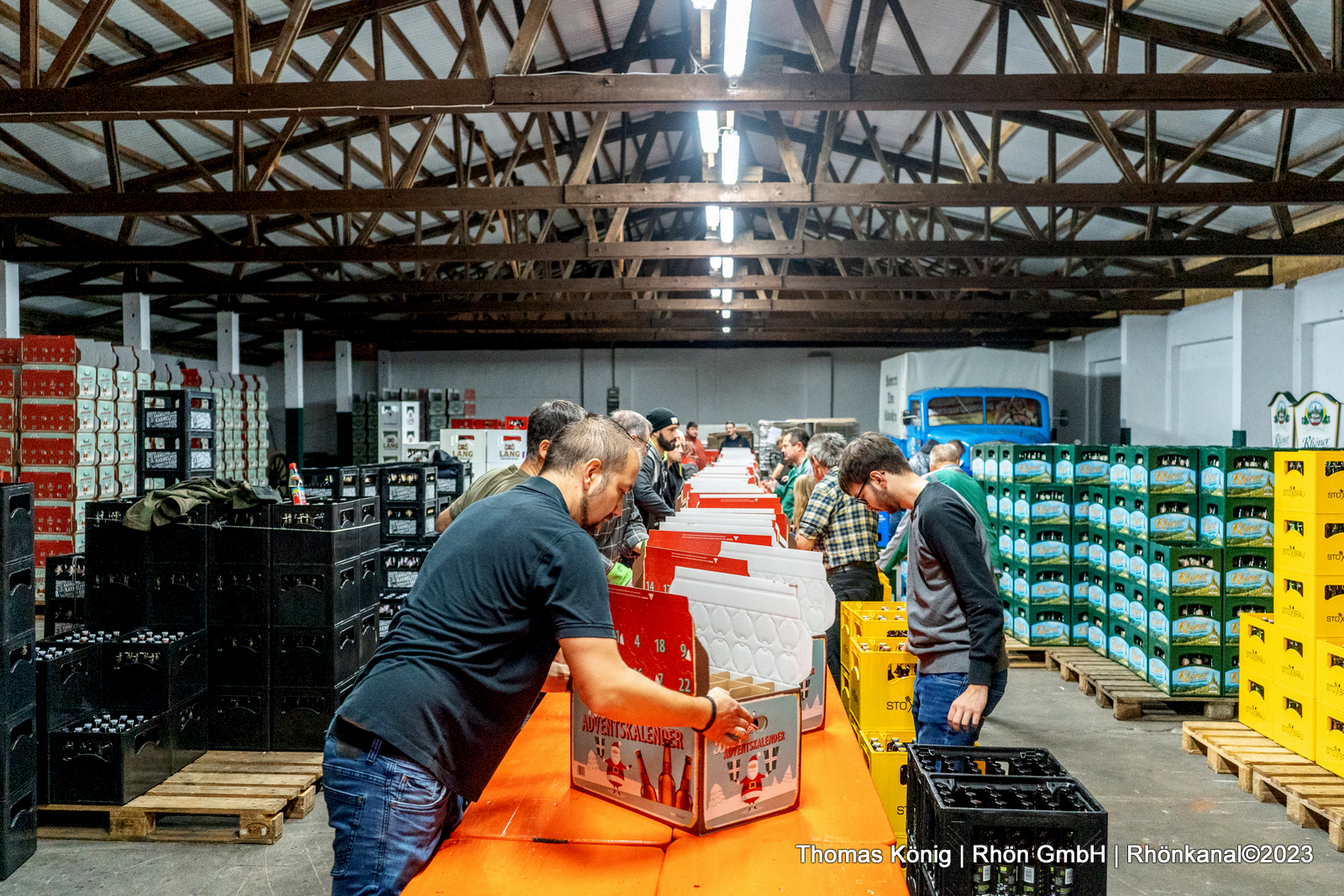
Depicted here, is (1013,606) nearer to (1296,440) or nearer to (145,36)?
(1296,440)

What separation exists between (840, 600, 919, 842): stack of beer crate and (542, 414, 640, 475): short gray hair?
7.92 ft

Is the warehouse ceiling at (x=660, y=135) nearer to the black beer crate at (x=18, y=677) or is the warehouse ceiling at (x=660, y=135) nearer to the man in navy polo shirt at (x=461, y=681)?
the black beer crate at (x=18, y=677)

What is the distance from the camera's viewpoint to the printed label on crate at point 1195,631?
20.7ft

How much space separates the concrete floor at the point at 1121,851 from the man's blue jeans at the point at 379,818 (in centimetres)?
223

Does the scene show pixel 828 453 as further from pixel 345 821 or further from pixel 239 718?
pixel 345 821

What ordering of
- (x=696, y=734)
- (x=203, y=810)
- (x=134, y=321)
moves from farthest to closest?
(x=134, y=321) < (x=203, y=810) < (x=696, y=734)

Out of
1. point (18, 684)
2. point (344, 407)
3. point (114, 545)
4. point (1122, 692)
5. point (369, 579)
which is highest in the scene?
point (344, 407)

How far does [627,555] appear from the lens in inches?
240

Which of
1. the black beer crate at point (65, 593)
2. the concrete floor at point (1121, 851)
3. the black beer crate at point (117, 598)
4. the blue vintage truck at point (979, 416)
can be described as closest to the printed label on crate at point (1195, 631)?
the concrete floor at point (1121, 851)

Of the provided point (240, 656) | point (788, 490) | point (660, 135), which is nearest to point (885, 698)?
point (240, 656)

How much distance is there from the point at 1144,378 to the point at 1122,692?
36.2 ft

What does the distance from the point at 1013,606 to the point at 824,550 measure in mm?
3682

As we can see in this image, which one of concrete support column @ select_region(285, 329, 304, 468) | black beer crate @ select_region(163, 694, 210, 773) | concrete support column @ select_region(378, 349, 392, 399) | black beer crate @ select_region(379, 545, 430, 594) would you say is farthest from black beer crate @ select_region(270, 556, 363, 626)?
concrete support column @ select_region(378, 349, 392, 399)

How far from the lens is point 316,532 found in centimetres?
497
